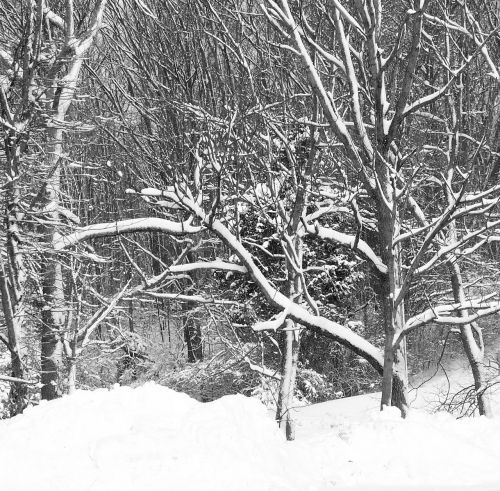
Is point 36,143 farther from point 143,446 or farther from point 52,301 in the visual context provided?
point 143,446

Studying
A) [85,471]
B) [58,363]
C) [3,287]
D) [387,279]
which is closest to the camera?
[85,471]

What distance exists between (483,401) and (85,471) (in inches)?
293

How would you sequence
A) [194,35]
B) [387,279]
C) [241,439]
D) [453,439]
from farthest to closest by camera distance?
[194,35]
[387,279]
[453,439]
[241,439]

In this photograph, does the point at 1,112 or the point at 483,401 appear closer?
the point at 1,112

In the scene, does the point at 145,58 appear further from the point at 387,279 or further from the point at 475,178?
the point at 475,178

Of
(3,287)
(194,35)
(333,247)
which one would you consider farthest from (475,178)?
(3,287)

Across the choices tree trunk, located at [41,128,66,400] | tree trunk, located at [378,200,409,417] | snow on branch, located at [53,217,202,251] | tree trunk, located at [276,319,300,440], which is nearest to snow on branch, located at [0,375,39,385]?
tree trunk, located at [41,128,66,400]

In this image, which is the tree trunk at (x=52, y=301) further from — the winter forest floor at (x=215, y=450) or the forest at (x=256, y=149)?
the winter forest floor at (x=215, y=450)

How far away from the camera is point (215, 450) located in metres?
3.26

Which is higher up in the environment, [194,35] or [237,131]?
[194,35]

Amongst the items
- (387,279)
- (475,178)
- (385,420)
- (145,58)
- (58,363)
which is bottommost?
(58,363)

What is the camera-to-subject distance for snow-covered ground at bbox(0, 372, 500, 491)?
9.82 feet

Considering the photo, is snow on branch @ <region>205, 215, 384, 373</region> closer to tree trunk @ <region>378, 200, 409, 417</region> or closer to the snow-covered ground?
tree trunk @ <region>378, 200, 409, 417</region>

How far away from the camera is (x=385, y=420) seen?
13.3 feet
